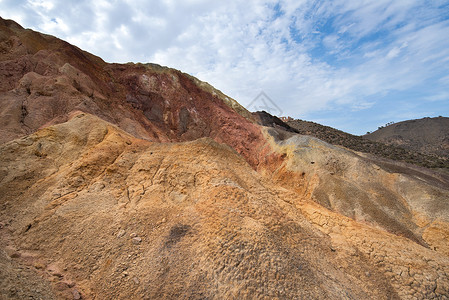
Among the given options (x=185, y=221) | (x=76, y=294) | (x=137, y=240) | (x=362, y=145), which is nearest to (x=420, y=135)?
(x=362, y=145)

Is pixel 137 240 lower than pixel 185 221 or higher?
lower

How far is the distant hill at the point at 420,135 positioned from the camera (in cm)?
5506

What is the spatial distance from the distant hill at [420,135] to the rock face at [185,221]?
57458 millimetres

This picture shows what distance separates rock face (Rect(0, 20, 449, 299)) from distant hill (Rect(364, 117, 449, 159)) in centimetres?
5746

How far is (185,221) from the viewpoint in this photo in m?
6.16

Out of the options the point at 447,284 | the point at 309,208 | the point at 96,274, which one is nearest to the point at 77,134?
the point at 96,274

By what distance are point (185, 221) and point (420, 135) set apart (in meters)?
83.9

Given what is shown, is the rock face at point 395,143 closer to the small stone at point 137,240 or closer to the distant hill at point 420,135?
the distant hill at point 420,135

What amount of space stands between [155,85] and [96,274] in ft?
59.5

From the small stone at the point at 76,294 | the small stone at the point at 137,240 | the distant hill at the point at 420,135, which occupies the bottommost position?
the small stone at the point at 76,294

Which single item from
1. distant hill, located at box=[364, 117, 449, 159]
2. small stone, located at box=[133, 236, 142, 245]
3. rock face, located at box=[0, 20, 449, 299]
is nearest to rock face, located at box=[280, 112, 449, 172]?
distant hill, located at box=[364, 117, 449, 159]

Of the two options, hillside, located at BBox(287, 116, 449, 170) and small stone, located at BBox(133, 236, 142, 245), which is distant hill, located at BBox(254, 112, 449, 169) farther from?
small stone, located at BBox(133, 236, 142, 245)

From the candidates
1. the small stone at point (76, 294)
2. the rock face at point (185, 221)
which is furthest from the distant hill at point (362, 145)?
the small stone at point (76, 294)

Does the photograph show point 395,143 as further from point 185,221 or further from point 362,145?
point 185,221
